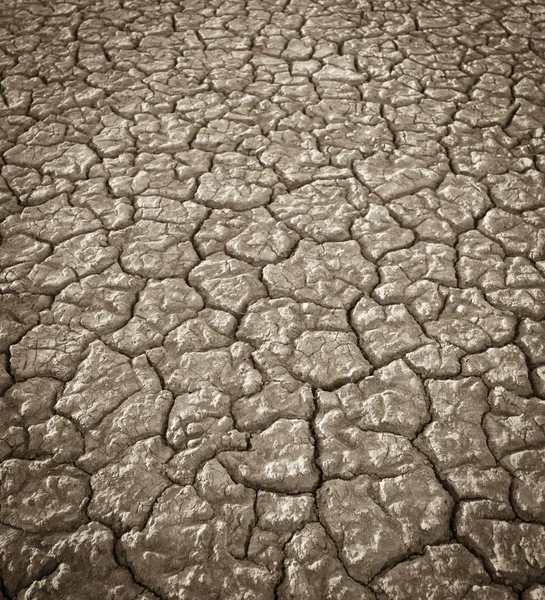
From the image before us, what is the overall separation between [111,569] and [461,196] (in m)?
1.97

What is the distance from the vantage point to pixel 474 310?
6.27ft

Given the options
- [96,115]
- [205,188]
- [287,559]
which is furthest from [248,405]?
[96,115]

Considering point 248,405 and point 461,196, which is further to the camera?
point 461,196

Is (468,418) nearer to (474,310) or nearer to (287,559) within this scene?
(474,310)

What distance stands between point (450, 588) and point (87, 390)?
1.20m

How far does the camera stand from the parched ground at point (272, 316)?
1.38 metres

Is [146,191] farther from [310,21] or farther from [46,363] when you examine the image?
[310,21]

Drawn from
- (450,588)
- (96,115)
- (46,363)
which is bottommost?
(450,588)

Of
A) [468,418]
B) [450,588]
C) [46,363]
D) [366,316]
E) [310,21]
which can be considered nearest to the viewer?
[450,588]

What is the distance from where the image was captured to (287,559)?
1361 millimetres

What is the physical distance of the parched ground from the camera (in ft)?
4.54

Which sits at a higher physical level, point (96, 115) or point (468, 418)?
point (96, 115)

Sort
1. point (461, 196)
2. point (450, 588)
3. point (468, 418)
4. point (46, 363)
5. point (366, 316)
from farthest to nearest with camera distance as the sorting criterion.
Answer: point (461, 196)
point (366, 316)
point (46, 363)
point (468, 418)
point (450, 588)

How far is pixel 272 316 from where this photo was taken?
1.91 meters
